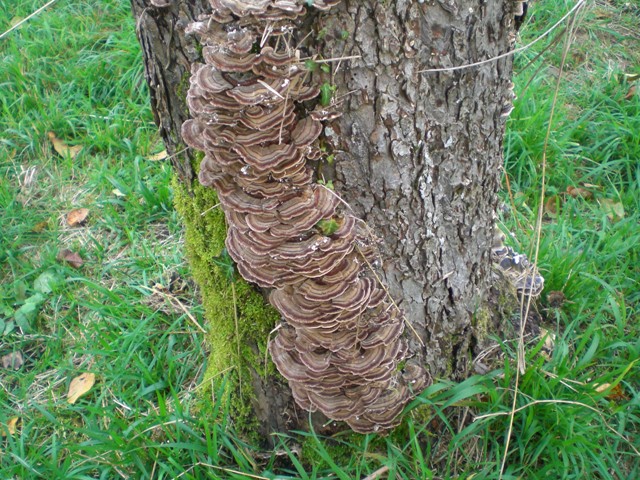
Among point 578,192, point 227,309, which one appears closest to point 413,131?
point 227,309

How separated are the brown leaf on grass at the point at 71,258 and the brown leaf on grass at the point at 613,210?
13.1 ft

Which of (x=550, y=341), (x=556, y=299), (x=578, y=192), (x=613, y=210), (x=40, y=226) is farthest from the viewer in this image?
(x=40, y=226)

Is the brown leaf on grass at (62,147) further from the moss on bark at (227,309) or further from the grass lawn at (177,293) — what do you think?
the moss on bark at (227,309)

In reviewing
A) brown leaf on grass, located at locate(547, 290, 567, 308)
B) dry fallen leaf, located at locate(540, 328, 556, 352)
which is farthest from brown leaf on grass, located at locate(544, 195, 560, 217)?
dry fallen leaf, located at locate(540, 328, 556, 352)

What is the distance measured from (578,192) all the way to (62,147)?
14.6 ft

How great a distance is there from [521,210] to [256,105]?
2953 millimetres

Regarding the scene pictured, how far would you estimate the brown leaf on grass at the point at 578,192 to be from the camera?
4477 mm

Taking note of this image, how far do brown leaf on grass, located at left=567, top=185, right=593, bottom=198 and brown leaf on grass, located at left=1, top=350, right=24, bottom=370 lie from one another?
4.24 meters

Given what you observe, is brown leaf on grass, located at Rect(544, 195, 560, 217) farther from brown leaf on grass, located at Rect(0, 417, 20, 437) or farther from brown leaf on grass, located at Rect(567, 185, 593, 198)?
brown leaf on grass, located at Rect(0, 417, 20, 437)

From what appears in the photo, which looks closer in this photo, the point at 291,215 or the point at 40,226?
the point at 291,215

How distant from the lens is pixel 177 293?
159 inches

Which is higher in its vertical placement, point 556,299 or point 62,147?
point 62,147

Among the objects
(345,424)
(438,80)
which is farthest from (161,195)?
(438,80)

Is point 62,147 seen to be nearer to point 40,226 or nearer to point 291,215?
point 40,226
